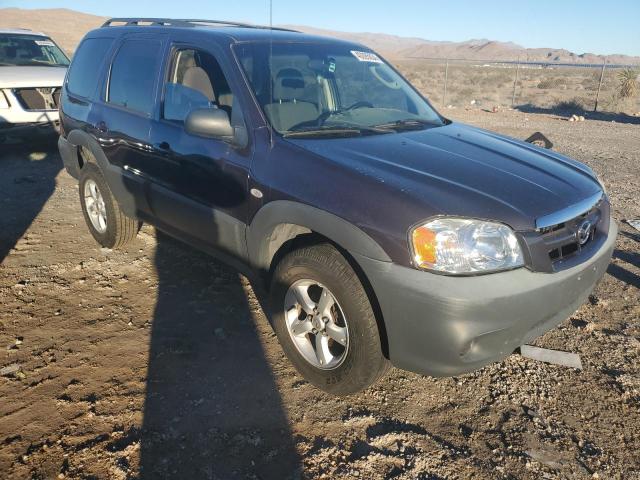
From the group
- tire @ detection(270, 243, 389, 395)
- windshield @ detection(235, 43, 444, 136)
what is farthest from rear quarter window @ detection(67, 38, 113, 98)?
tire @ detection(270, 243, 389, 395)

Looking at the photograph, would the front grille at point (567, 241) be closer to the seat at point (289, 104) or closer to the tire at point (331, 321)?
the tire at point (331, 321)

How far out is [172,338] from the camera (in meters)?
3.32

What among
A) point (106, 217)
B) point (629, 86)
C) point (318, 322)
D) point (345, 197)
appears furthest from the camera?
point (629, 86)

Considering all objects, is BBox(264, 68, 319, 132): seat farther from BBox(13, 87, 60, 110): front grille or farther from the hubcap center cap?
BBox(13, 87, 60, 110): front grille

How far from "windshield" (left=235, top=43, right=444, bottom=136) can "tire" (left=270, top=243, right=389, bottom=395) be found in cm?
81

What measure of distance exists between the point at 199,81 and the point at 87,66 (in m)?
1.86

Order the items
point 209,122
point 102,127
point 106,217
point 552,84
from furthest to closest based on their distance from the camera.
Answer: point 552,84, point 106,217, point 102,127, point 209,122

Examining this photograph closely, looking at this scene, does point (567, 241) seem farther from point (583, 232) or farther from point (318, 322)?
point (318, 322)

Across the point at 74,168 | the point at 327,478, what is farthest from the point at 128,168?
the point at 327,478

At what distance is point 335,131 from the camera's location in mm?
2977

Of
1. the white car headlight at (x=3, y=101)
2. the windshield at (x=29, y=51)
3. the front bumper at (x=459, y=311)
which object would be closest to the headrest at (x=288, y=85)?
the front bumper at (x=459, y=311)

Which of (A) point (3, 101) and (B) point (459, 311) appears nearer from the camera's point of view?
(B) point (459, 311)

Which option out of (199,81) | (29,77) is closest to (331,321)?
(199,81)

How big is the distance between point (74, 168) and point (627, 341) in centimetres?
508
